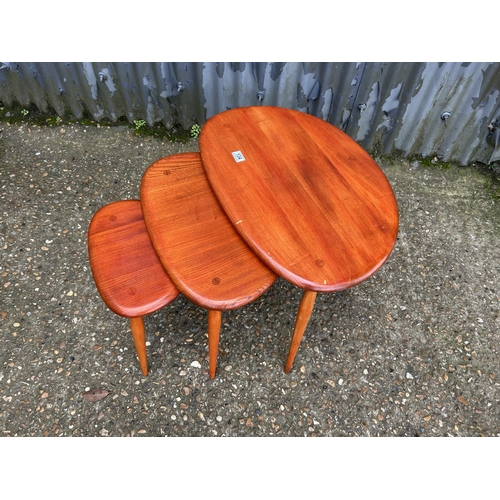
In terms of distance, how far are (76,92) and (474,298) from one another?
11.6ft

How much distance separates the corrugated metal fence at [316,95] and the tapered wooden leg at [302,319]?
1.96 metres

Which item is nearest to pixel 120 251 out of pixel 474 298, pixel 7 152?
pixel 7 152

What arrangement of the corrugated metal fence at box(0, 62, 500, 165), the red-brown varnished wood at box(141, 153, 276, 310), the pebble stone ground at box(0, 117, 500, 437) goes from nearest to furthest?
the red-brown varnished wood at box(141, 153, 276, 310) < the pebble stone ground at box(0, 117, 500, 437) < the corrugated metal fence at box(0, 62, 500, 165)

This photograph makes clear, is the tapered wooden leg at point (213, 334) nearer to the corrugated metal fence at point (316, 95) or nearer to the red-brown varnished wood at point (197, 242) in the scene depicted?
the red-brown varnished wood at point (197, 242)

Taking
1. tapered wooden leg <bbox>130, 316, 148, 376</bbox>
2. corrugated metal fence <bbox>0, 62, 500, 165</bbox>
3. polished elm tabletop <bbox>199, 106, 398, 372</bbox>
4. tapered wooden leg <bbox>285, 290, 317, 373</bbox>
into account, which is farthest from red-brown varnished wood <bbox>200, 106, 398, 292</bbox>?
corrugated metal fence <bbox>0, 62, 500, 165</bbox>

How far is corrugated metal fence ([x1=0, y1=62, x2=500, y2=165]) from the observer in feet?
10.7

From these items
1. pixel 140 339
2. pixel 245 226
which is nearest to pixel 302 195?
pixel 245 226

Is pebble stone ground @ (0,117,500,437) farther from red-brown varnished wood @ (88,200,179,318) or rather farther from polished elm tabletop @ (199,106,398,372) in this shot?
red-brown varnished wood @ (88,200,179,318)

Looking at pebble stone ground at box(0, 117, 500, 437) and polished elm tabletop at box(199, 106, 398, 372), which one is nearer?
polished elm tabletop at box(199, 106, 398, 372)

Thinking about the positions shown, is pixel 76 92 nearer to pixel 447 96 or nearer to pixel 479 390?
pixel 447 96

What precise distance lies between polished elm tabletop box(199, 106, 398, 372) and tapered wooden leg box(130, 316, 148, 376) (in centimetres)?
71

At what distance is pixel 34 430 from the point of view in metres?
2.32

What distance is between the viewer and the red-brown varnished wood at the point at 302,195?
1980 millimetres

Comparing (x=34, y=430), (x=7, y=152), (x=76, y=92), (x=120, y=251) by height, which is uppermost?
(x=120, y=251)
